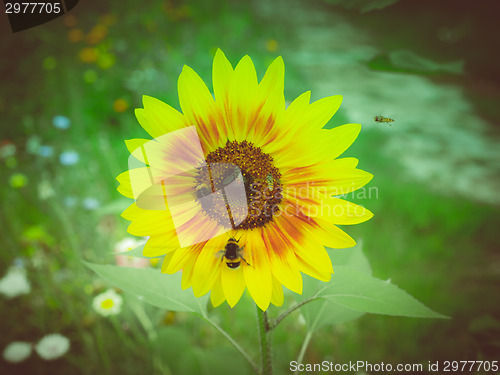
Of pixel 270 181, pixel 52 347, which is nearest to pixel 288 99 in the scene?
pixel 270 181

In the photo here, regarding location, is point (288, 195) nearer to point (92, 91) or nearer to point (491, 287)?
point (491, 287)

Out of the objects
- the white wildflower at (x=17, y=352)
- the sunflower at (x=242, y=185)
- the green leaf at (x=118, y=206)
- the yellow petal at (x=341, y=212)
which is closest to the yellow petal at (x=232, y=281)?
the sunflower at (x=242, y=185)

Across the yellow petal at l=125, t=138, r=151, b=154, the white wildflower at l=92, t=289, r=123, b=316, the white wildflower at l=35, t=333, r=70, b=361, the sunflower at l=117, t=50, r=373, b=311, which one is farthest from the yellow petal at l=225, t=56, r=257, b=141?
the white wildflower at l=35, t=333, r=70, b=361

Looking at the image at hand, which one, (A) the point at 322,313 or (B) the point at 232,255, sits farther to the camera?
(A) the point at 322,313

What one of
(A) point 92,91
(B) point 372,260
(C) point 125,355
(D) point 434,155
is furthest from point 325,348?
(A) point 92,91

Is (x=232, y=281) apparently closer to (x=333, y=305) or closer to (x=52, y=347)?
(x=333, y=305)

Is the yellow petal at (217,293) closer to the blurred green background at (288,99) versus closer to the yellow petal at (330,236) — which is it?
the yellow petal at (330,236)
